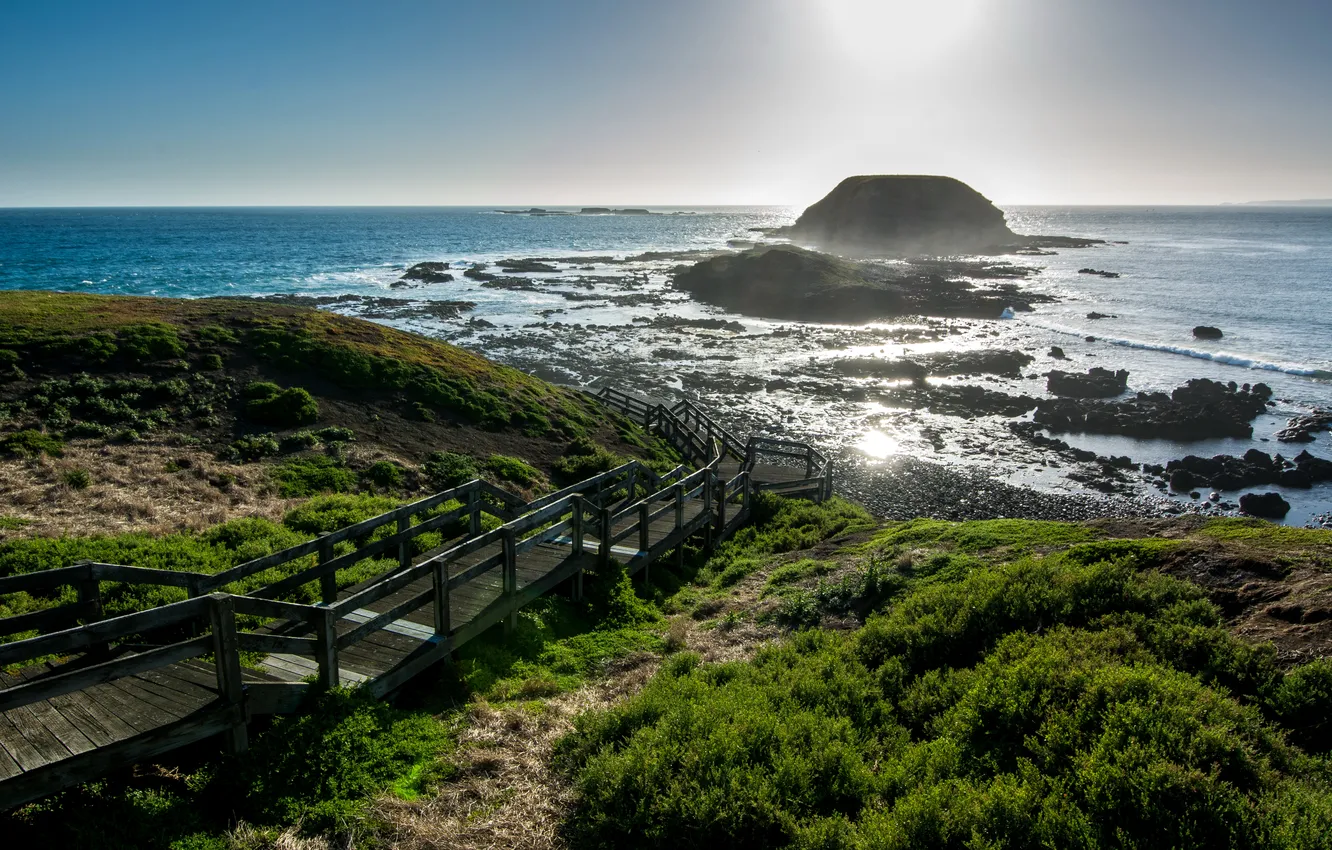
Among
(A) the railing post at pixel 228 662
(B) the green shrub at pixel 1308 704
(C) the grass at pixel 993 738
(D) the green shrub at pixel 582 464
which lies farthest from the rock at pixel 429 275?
(B) the green shrub at pixel 1308 704

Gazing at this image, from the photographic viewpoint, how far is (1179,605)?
7.41m

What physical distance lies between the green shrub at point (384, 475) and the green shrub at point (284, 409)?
11.0 feet

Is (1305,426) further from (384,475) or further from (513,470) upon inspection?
(384,475)

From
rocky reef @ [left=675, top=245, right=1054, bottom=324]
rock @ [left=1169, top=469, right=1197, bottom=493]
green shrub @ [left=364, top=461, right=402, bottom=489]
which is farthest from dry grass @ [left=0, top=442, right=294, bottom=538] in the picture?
rocky reef @ [left=675, top=245, right=1054, bottom=324]

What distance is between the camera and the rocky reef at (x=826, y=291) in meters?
65.6

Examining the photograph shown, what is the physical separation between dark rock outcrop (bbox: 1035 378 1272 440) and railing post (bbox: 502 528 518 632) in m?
32.1

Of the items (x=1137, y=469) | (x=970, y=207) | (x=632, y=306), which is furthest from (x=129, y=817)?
(x=970, y=207)

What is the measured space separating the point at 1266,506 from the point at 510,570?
1088 inches

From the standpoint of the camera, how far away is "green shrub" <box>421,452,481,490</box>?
17.1 meters

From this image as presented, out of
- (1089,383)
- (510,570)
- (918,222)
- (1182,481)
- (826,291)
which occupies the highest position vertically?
(918,222)

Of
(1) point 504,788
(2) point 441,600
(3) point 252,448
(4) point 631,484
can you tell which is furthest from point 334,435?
(1) point 504,788

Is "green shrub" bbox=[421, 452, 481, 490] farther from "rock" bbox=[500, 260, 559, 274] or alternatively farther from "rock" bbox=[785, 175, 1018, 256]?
"rock" bbox=[785, 175, 1018, 256]

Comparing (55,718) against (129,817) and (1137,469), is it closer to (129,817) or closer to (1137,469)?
(129,817)

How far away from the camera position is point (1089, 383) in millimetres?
40219
